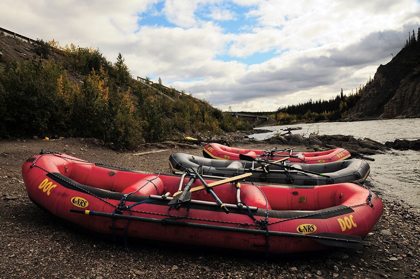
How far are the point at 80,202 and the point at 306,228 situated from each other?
3668mm

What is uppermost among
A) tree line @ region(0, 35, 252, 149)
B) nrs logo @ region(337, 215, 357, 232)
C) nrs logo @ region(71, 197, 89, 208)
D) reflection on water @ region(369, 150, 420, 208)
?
tree line @ region(0, 35, 252, 149)

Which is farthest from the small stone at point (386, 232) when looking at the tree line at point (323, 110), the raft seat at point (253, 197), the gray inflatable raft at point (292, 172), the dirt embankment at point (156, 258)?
the tree line at point (323, 110)

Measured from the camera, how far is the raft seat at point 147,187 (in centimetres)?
451

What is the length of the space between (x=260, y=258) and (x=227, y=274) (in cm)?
68

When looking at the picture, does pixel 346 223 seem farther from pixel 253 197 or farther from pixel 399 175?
pixel 399 175

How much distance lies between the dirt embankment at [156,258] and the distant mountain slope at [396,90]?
247ft

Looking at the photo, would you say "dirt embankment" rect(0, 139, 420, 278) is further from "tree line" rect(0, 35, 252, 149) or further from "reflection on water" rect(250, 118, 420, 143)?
"reflection on water" rect(250, 118, 420, 143)

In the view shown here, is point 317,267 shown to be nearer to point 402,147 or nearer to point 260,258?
point 260,258

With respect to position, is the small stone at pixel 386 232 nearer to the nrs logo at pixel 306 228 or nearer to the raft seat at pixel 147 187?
the nrs logo at pixel 306 228

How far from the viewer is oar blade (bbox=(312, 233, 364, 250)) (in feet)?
11.8

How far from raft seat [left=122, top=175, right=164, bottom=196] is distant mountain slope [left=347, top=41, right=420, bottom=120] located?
252ft

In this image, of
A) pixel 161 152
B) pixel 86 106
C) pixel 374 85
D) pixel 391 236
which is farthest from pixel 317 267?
pixel 374 85

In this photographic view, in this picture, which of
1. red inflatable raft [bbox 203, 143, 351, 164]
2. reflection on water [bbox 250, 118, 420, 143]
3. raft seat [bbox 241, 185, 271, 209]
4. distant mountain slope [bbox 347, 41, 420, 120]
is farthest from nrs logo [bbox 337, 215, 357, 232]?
distant mountain slope [bbox 347, 41, 420, 120]

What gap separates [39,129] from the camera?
10906 mm
